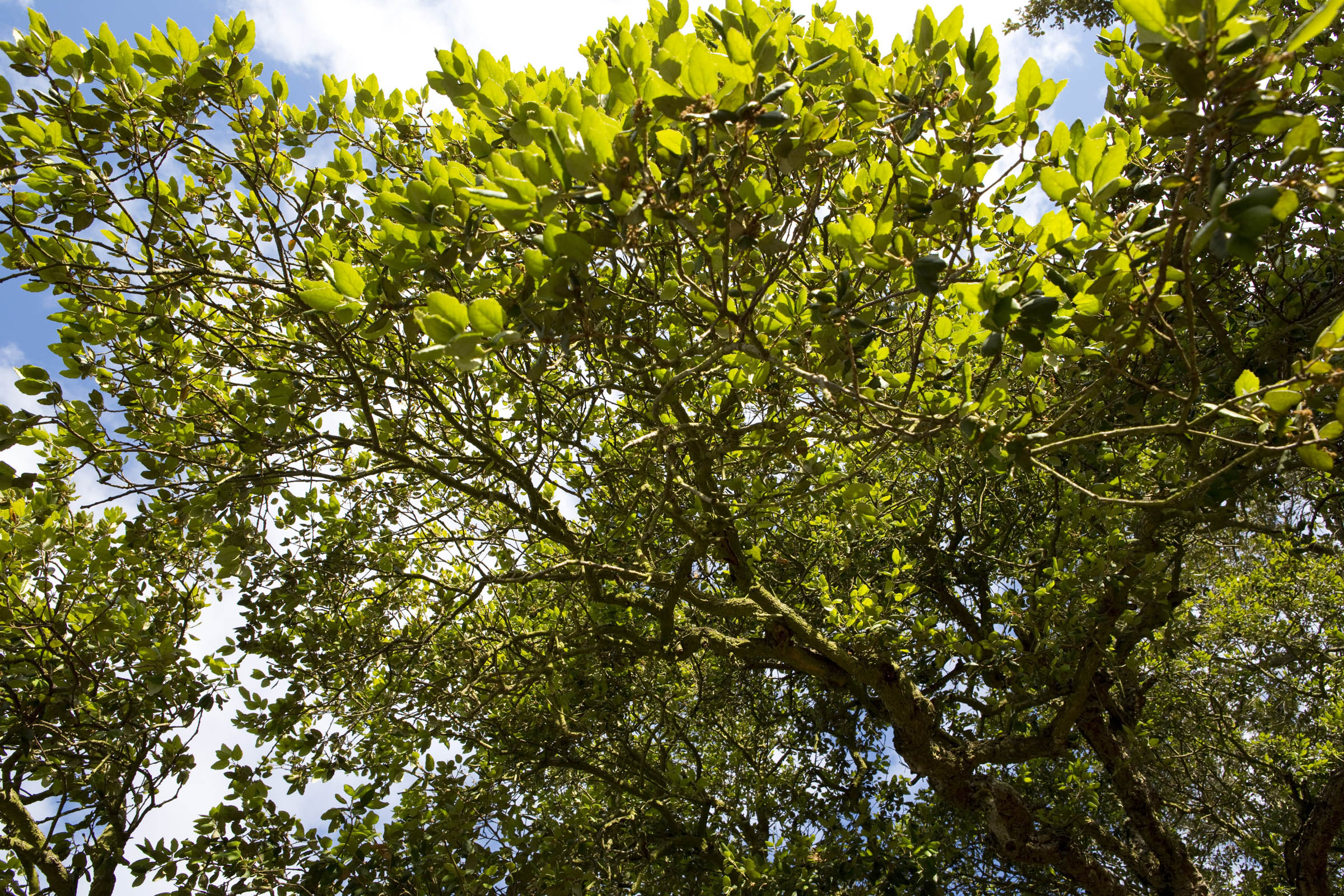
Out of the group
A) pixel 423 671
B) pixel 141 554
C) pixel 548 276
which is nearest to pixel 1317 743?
pixel 423 671

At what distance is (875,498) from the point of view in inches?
222

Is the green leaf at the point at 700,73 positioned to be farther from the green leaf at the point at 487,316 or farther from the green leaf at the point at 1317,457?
the green leaf at the point at 1317,457

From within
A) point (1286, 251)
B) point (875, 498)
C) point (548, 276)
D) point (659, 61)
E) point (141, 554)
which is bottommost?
point (548, 276)

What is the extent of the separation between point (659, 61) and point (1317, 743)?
10.6m

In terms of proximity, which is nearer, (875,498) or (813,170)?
(813,170)

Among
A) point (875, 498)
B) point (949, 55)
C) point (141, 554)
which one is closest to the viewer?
point (949, 55)

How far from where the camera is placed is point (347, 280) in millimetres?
2238

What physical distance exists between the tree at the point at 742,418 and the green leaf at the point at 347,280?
0.04 feet

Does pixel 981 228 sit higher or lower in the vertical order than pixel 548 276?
higher

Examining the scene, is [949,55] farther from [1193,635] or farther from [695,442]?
[1193,635]

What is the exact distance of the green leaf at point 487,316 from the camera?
73.9 inches

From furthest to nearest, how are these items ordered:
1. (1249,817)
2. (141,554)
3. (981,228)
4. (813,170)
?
(1249,817), (141,554), (981,228), (813,170)

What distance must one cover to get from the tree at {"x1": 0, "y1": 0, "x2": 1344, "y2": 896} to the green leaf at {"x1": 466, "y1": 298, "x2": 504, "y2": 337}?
0.04 meters

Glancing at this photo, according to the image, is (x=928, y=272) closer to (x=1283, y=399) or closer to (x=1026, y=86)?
(x=1026, y=86)
